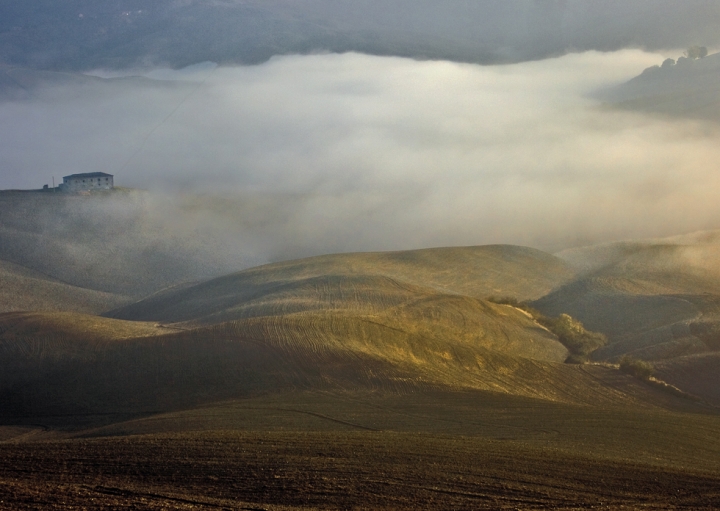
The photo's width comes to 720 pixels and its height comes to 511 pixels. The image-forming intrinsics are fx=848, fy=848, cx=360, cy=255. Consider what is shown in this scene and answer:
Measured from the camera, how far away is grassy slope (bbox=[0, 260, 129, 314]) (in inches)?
2913

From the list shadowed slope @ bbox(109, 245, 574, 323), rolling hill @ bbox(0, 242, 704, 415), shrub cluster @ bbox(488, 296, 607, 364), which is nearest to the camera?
rolling hill @ bbox(0, 242, 704, 415)

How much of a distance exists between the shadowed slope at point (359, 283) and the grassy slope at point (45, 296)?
15.6ft

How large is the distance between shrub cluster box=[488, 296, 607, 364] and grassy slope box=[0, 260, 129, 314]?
4008 centimetres

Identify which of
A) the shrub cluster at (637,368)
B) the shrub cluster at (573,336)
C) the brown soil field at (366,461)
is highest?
the shrub cluster at (573,336)

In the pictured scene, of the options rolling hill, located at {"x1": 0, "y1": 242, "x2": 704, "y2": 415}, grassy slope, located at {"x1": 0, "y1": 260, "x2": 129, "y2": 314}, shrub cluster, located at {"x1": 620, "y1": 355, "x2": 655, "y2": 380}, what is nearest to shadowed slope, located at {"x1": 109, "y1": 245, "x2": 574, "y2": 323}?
rolling hill, located at {"x1": 0, "y1": 242, "x2": 704, "y2": 415}

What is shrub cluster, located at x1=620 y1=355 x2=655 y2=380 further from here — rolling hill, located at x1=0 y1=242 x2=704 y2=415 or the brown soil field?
the brown soil field

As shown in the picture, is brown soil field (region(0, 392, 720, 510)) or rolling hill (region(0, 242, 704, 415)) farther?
rolling hill (region(0, 242, 704, 415))

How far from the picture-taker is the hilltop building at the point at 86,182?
115812 mm

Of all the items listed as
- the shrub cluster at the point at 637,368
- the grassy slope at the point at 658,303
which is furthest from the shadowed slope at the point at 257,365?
the grassy slope at the point at 658,303

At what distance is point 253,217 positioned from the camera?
129375 millimetres

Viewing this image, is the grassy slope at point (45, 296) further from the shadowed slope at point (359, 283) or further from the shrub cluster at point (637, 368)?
the shrub cluster at point (637, 368)

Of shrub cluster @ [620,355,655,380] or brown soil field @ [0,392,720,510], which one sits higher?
shrub cluster @ [620,355,655,380]

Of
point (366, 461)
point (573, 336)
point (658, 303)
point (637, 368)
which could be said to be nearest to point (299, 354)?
point (366, 461)

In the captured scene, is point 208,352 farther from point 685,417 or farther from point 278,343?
point 685,417
